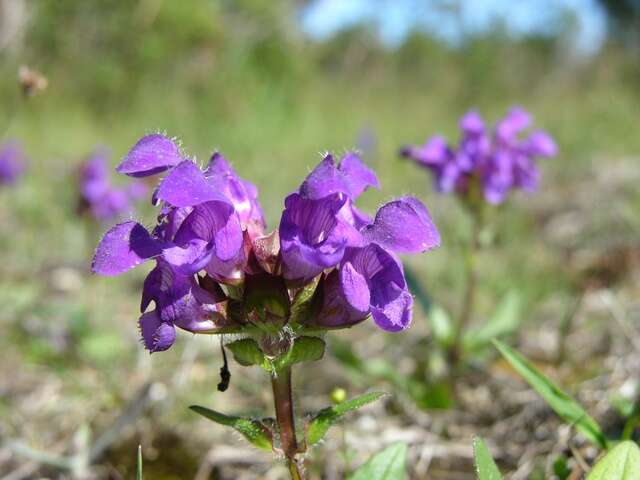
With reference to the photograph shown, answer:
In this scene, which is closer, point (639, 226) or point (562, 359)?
point (562, 359)

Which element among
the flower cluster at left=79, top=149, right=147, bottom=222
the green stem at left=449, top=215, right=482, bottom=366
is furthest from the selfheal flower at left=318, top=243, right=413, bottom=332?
the flower cluster at left=79, top=149, right=147, bottom=222

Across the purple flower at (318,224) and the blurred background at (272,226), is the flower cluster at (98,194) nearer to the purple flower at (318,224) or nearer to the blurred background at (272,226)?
the blurred background at (272,226)

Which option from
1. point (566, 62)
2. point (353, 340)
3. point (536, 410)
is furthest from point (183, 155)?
point (566, 62)

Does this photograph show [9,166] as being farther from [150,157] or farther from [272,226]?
[150,157]

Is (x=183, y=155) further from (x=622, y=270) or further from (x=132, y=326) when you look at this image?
(x=622, y=270)

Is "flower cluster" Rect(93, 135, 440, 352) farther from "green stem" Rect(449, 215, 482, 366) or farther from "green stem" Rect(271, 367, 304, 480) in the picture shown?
"green stem" Rect(449, 215, 482, 366)
